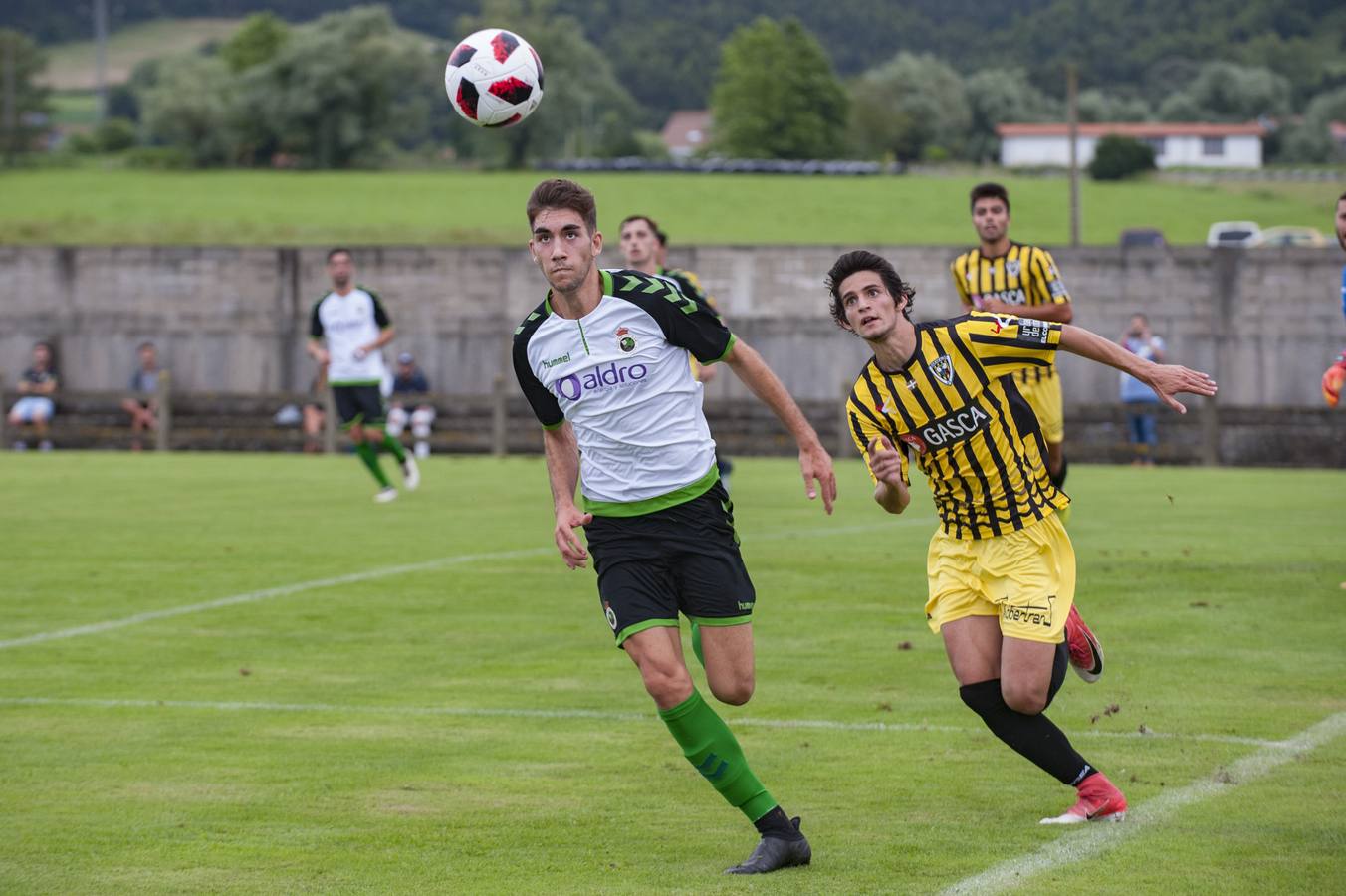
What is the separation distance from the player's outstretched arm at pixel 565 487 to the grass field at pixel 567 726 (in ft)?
3.58

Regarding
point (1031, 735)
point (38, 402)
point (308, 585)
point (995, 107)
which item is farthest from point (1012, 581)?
point (995, 107)

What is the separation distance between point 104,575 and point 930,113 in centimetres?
11560

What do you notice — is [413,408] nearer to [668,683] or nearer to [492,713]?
[492,713]

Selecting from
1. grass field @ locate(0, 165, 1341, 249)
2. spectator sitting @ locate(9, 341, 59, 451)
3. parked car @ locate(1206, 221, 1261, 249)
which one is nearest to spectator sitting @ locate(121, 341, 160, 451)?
spectator sitting @ locate(9, 341, 59, 451)

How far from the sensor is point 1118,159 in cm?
8338

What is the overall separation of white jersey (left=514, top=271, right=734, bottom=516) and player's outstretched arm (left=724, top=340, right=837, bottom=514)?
93 millimetres

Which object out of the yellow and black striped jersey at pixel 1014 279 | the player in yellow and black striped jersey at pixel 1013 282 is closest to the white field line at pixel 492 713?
the player in yellow and black striped jersey at pixel 1013 282

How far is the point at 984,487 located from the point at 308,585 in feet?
24.0

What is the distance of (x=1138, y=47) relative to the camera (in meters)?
171

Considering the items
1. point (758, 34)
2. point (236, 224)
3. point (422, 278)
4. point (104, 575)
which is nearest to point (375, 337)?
point (104, 575)

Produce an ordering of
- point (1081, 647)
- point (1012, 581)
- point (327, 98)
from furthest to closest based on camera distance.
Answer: point (327, 98), point (1081, 647), point (1012, 581)

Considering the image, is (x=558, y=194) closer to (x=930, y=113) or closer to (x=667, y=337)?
(x=667, y=337)

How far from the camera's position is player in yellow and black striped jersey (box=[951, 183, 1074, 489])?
41.6ft

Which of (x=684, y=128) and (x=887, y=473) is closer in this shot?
(x=887, y=473)
